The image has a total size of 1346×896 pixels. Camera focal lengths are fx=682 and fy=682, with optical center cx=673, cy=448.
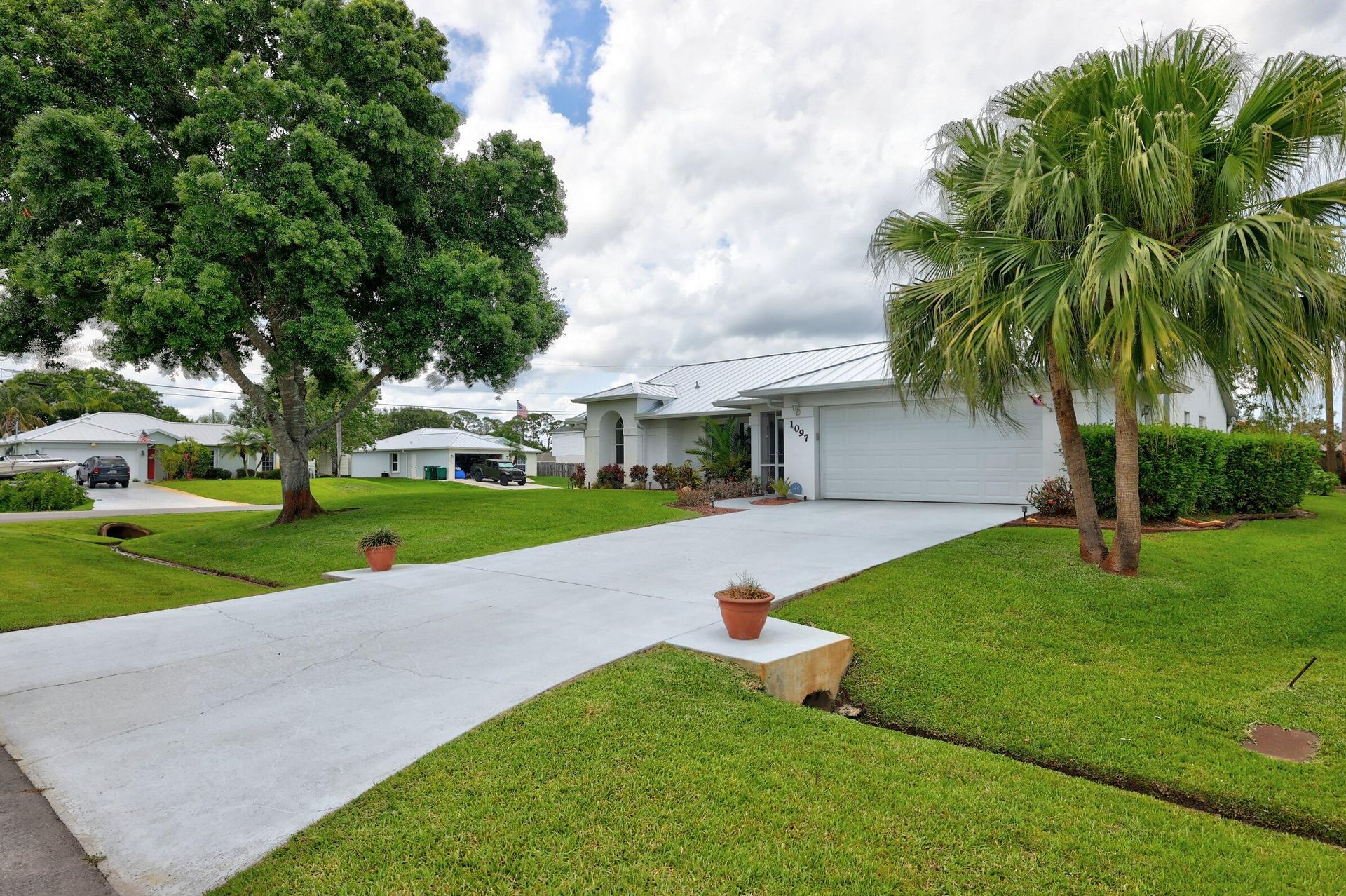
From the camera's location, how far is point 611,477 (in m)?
22.2

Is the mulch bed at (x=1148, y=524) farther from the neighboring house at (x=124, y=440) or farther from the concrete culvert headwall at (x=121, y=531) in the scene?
the neighboring house at (x=124, y=440)

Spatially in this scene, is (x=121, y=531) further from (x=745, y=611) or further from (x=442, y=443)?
(x=442, y=443)

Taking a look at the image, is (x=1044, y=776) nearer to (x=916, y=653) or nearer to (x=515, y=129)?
(x=916, y=653)

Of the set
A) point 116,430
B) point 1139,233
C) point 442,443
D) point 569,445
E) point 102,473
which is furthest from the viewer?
point 569,445

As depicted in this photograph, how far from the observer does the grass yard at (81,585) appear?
24.4 feet

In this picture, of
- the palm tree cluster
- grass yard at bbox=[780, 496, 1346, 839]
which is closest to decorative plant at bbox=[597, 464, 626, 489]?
grass yard at bbox=[780, 496, 1346, 839]

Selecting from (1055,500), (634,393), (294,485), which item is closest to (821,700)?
(1055,500)

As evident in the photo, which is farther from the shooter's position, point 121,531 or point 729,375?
point 729,375

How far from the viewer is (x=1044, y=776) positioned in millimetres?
3705

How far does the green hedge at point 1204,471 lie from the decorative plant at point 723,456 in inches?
339

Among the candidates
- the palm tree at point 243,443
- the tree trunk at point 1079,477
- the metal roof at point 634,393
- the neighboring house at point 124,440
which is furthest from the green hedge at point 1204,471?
the neighboring house at point 124,440

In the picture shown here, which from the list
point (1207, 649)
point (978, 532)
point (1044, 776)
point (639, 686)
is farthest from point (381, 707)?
point (978, 532)

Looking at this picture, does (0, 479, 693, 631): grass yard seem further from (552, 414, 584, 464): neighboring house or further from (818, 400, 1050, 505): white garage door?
(552, 414, 584, 464): neighboring house

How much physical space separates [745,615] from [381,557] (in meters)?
5.75
